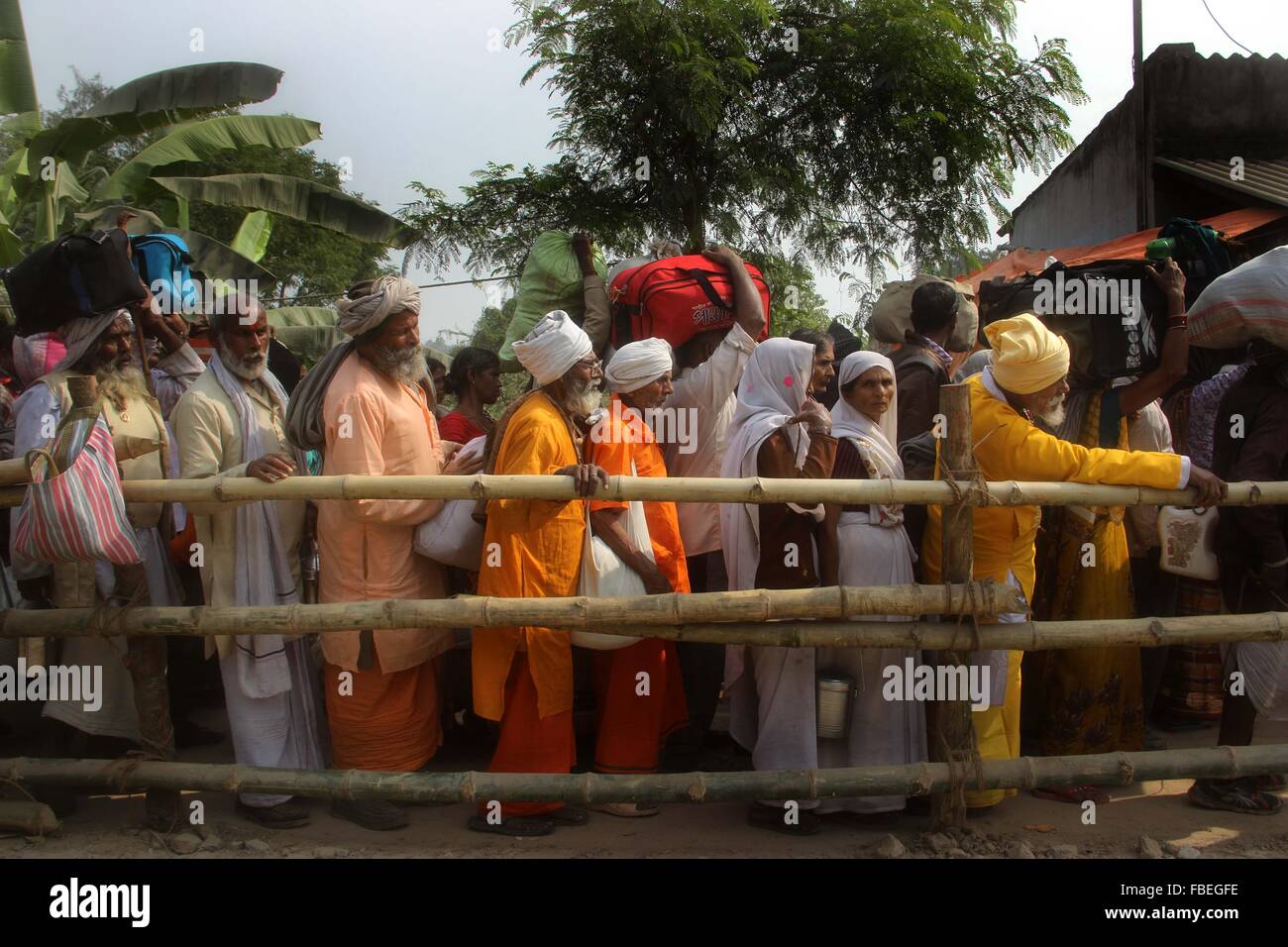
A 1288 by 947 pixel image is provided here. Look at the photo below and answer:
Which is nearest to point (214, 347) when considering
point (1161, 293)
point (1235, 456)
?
point (1161, 293)

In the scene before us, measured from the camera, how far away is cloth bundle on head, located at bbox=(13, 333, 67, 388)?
16.6ft

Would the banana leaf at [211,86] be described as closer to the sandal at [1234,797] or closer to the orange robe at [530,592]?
the orange robe at [530,592]

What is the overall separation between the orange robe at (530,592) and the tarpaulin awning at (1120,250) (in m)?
4.96

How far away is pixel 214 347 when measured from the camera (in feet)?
13.6

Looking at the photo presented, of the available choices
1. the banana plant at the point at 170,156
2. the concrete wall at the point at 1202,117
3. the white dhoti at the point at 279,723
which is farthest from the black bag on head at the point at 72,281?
the concrete wall at the point at 1202,117

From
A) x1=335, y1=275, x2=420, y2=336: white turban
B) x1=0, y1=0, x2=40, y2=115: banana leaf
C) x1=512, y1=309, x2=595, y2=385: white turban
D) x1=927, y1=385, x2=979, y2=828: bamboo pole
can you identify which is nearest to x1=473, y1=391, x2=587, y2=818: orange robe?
x1=512, y1=309, x2=595, y2=385: white turban

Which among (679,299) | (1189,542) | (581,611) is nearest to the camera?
(581,611)

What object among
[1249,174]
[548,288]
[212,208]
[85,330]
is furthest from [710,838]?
[212,208]

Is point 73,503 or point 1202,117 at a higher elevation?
point 1202,117

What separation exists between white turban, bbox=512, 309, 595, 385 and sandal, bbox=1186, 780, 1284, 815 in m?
2.93

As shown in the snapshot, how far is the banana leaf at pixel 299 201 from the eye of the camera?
1030cm

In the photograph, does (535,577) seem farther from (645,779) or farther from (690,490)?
(645,779)

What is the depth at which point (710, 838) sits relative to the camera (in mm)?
3857

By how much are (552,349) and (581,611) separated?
1.00 m
